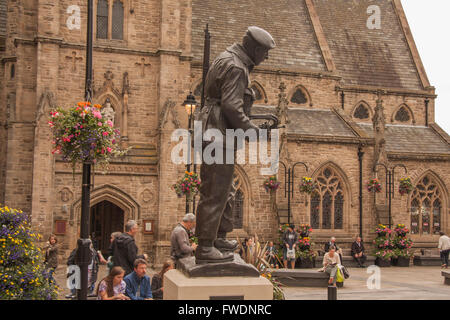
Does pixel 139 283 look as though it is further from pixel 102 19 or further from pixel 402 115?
pixel 402 115

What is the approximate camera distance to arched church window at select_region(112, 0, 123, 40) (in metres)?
24.3

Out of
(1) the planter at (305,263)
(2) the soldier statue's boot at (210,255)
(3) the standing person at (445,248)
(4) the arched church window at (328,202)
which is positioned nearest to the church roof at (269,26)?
(4) the arched church window at (328,202)

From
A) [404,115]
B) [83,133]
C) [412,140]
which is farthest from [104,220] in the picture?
[404,115]

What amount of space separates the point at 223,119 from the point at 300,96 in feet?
78.9

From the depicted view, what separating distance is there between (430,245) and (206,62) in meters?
18.5

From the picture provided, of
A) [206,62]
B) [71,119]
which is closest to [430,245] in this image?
[206,62]

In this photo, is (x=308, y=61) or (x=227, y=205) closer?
(x=227, y=205)

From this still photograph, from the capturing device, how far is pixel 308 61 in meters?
30.0

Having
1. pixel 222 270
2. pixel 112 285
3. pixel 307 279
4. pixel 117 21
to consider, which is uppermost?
pixel 117 21

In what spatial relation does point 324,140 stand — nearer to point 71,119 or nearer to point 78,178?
point 78,178

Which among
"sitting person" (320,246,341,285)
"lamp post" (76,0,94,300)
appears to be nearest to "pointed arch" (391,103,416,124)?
"sitting person" (320,246,341,285)

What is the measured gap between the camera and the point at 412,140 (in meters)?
29.5

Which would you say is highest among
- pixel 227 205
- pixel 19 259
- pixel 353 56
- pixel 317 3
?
pixel 317 3

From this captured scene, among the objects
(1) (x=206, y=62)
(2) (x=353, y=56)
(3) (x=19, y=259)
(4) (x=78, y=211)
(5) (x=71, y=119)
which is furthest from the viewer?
(2) (x=353, y=56)
